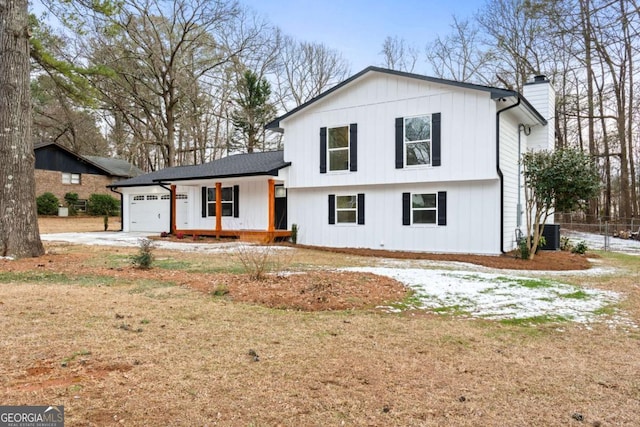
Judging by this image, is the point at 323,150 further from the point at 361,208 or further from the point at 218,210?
the point at 218,210

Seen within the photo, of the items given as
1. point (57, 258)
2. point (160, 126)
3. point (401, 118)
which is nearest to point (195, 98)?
point (160, 126)

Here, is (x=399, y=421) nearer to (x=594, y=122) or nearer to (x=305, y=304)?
(x=305, y=304)

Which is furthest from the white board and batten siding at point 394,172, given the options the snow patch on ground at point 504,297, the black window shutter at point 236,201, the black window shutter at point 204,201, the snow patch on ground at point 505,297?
the snow patch on ground at point 504,297

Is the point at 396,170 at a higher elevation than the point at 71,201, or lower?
higher

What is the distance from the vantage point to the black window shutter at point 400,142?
547 inches

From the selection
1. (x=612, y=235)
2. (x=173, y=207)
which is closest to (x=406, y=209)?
(x=173, y=207)

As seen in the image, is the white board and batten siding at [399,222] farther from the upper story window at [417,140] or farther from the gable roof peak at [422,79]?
the gable roof peak at [422,79]

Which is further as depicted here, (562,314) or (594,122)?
(594,122)

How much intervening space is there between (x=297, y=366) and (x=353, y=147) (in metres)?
11.9

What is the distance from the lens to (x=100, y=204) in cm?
3222

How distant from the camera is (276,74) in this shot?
32.7 m

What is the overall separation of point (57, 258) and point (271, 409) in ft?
29.0

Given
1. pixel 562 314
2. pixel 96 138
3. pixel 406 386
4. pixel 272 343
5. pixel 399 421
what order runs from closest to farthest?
pixel 399 421, pixel 406 386, pixel 272 343, pixel 562 314, pixel 96 138

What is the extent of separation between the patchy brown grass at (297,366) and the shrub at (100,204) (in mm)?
29047
